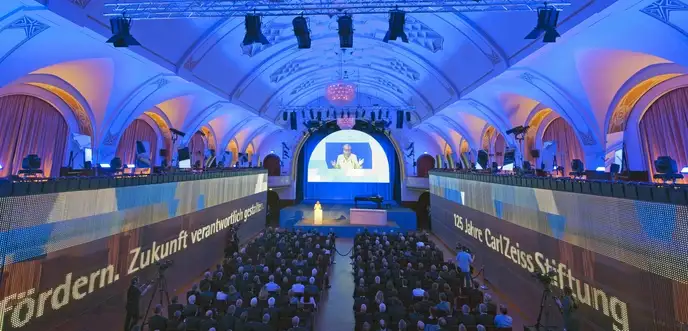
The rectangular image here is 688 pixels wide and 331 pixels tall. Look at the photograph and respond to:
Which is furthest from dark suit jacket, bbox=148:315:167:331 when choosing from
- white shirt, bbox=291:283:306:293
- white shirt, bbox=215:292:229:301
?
white shirt, bbox=291:283:306:293

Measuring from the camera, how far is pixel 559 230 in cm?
768

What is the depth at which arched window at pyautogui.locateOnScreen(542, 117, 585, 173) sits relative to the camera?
14758mm

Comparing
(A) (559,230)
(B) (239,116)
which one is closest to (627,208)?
(A) (559,230)

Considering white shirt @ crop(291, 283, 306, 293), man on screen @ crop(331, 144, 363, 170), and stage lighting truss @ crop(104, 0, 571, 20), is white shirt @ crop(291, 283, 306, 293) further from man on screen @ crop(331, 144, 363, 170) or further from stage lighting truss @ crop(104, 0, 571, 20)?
man on screen @ crop(331, 144, 363, 170)

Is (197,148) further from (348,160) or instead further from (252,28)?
(252,28)

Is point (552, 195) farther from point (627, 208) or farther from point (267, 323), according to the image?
point (267, 323)

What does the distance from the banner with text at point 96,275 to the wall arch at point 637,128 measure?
15750 millimetres

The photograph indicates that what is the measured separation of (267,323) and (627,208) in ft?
22.0

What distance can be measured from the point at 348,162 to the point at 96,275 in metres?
21.7

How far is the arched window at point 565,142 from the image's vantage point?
581 inches

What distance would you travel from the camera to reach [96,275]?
7203 mm

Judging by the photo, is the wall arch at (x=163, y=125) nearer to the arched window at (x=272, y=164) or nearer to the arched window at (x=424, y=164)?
the arched window at (x=272, y=164)

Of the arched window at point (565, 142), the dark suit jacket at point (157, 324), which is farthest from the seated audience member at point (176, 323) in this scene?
the arched window at point (565, 142)

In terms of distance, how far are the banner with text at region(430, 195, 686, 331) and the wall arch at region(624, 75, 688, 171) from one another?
5.18 m
